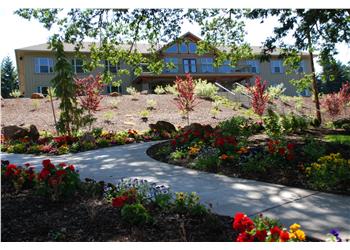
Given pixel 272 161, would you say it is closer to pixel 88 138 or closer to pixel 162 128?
pixel 88 138

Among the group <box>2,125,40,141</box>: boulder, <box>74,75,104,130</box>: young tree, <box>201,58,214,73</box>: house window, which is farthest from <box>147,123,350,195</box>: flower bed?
<box>201,58,214,73</box>: house window

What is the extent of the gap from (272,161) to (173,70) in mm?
19891

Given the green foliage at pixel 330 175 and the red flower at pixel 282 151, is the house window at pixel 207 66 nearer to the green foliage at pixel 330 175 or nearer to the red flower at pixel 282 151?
the red flower at pixel 282 151

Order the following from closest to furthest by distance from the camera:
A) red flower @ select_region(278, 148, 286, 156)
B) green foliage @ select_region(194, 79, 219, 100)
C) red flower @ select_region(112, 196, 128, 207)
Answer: red flower @ select_region(112, 196, 128, 207)
red flower @ select_region(278, 148, 286, 156)
green foliage @ select_region(194, 79, 219, 100)

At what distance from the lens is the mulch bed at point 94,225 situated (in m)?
2.95

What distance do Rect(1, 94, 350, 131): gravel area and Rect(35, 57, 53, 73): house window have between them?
19.9 ft

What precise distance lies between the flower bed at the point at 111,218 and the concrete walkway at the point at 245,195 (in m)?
0.42

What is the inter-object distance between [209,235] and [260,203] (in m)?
1.12

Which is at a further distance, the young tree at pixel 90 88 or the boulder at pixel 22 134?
the young tree at pixel 90 88

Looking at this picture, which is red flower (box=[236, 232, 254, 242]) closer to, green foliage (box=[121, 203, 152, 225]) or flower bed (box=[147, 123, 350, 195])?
green foliage (box=[121, 203, 152, 225])

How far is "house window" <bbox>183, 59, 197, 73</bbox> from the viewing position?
25938mm

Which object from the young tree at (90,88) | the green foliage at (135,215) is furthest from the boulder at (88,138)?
the green foliage at (135,215)

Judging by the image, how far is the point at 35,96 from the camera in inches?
620

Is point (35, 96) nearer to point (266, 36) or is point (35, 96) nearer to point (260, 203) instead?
Result: point (266, 36)
